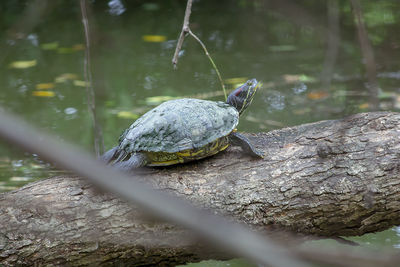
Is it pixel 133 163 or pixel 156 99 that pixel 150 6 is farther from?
pixel 133 163

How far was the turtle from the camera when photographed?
8.07 ft

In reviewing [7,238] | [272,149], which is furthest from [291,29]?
[7,238]

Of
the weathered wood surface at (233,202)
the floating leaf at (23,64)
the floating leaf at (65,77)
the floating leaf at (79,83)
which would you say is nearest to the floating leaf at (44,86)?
the floating leaf at (65,77)

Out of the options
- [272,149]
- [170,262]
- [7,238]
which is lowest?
[170,262]

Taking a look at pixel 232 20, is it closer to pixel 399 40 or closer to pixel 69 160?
pixel 399 40

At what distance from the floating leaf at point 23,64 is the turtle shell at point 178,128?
3.74 m

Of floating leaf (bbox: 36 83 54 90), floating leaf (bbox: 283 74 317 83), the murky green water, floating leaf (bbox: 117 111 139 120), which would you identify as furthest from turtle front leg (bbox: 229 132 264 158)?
floating leaf (bbox: 36 83 54 90)

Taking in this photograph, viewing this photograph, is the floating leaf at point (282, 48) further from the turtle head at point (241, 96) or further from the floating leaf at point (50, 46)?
the turtle head at point (241, 96)

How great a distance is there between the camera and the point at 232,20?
6.97m

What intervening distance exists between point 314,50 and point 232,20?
1497mm

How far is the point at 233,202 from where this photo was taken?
242 cm

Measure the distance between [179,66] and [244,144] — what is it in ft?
Answer: 10.8

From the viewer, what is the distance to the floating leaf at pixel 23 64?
5.87 metres

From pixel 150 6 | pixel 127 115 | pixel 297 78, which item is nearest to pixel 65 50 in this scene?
pixel 150 6
